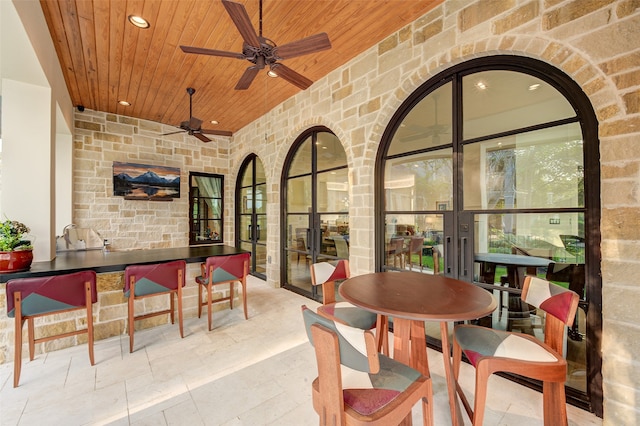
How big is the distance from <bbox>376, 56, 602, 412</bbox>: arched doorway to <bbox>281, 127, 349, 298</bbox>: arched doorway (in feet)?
3.18

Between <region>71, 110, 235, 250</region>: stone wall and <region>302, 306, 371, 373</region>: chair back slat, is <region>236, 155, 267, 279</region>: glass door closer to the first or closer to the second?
<region>71, 110, 235, 250</region>: stone wall

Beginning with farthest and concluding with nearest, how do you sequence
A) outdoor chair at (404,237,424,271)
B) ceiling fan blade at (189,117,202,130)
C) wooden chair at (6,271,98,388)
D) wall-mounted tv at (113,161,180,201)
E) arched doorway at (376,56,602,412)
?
wall-mounted tv at (113,161,180,201)
ceiling fan blade at (189,117,202,130)
outdoor chair at (404,237,424,271)
wooden chair at (6,271,98,388)
arched doorway at (376,56,602,412)

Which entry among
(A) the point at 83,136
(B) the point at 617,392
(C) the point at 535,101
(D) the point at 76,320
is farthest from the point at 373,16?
(A) the point at 83,136

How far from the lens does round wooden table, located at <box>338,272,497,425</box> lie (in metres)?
1.34

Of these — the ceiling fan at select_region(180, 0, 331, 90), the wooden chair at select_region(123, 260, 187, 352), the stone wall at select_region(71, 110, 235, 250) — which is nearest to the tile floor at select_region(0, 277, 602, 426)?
the wooden chair at select_region(123, 260, 187, 352)

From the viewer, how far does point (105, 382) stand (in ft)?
6.89

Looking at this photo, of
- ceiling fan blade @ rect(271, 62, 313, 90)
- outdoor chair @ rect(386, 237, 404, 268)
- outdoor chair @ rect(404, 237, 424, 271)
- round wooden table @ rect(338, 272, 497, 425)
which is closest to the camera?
round wooden table @ rect(338, 272, 497, 425)

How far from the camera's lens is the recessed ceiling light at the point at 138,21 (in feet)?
8.39

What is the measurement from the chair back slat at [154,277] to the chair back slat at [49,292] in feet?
1.10

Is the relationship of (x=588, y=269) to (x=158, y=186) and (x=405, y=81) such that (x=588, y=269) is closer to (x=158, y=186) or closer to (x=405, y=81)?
(x=405, y=81)

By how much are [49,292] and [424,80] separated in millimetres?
3788

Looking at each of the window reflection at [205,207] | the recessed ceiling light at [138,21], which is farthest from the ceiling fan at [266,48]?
the window reflection at [205,207]

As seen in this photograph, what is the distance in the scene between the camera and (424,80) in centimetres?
266

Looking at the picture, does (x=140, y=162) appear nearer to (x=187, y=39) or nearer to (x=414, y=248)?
(x=187, y=39)
